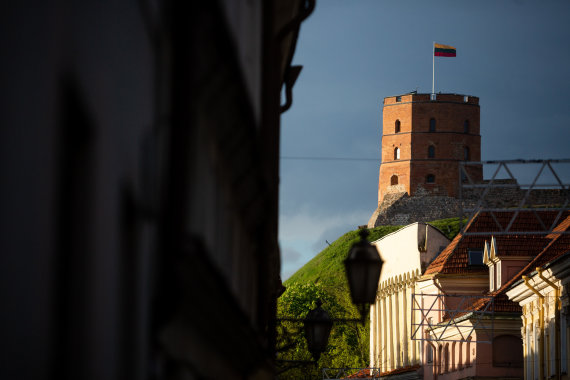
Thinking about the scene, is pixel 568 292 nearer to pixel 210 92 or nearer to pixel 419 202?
pixel 210 92

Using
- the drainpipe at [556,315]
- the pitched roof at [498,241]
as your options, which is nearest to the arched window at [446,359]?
the pitched roof at [498,241]

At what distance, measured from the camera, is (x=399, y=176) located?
12038 cm

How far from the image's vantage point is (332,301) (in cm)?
9225

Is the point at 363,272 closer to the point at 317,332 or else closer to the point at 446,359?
the point at 317,332

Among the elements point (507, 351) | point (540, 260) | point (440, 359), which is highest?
point (540, 260)

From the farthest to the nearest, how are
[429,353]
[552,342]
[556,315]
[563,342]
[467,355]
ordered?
[429,353], [467,355], [552,342], [556,315], [563,342]

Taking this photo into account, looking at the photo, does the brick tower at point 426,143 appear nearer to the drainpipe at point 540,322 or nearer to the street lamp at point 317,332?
the drainpipe at point 540,322

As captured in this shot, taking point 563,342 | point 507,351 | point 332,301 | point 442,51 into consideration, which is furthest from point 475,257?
point 442,51

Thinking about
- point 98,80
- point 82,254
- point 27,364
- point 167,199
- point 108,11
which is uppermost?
point 108,11

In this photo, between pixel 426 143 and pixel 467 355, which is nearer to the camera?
pixel 467 355

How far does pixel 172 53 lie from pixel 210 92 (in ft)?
2.42

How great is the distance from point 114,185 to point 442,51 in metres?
119

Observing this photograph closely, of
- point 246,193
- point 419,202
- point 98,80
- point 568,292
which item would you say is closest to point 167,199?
point 98,80

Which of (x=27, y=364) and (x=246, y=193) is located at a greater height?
(x=246, y=193)
